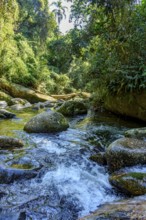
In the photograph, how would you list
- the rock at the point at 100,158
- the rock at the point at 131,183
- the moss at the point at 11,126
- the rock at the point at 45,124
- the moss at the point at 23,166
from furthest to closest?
the rock at the point at 45,124
the moss at the point at 11,126
the rock at the point at 100,158
the moss at the point at 23,166
the rock at the point at 131,183

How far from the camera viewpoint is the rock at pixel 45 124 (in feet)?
17.7

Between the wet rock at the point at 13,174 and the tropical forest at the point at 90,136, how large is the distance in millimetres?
13

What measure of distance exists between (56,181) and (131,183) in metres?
0.96

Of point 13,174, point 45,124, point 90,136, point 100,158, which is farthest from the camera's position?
point 45,124

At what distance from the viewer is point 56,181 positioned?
3.06m

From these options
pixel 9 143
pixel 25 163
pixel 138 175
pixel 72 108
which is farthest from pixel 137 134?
pixel 72 108

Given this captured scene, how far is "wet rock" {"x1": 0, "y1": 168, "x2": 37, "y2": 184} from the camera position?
9.75 feet

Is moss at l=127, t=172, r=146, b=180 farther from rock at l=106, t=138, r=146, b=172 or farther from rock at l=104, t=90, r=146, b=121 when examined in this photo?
rock at l=104, t=90, r=146, b=121

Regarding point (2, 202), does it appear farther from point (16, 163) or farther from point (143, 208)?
point (143, 208)

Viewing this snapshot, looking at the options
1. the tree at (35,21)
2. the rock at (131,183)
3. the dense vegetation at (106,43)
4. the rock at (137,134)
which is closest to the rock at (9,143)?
the rock at (131,183)

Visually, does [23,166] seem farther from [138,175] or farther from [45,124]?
[45,124]

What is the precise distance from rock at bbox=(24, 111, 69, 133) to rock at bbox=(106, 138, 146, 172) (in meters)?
2.16

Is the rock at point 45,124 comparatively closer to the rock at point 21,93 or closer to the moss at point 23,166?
the moss at point 23,166

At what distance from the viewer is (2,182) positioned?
2930 millimetres
